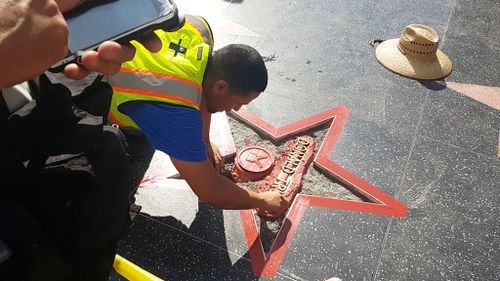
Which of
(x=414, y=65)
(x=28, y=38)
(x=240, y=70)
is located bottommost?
(x=414, y=65)

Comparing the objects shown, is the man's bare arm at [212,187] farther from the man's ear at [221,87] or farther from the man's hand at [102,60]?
the man's hand at [102,60]

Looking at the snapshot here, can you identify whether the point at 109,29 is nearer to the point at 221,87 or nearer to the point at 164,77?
the point at 164,77

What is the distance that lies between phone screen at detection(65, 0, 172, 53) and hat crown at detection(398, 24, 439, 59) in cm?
301

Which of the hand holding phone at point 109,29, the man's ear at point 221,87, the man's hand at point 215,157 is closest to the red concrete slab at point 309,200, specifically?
the man's hand at point 215,157

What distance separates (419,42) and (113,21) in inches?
124

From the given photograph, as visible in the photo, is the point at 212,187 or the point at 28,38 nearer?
the point at 28,38

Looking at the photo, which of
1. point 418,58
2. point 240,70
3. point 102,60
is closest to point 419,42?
point 418,58

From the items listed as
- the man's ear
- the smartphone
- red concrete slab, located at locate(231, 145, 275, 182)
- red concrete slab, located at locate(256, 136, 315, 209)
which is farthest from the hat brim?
the smartphone

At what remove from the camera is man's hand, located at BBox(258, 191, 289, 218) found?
2.50 meters

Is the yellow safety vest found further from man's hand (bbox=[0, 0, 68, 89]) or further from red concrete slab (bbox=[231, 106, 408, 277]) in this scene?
man's hand (bbox=[0, 0, 68, 89])

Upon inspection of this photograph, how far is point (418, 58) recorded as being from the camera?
3.88m

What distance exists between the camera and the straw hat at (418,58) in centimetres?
379

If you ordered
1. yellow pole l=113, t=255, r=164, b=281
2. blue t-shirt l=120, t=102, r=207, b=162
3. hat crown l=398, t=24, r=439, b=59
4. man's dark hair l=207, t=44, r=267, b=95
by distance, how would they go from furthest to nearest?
hat crown l=398, t=24, r=439, b=59 < man's dark hair l=207, t=44, r=267, b=95 < blue t-shirt l=120, t=102, r=207, b=162 < yellow pole l=113, t=255, r=164, b=281

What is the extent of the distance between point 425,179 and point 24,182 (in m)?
2.64
